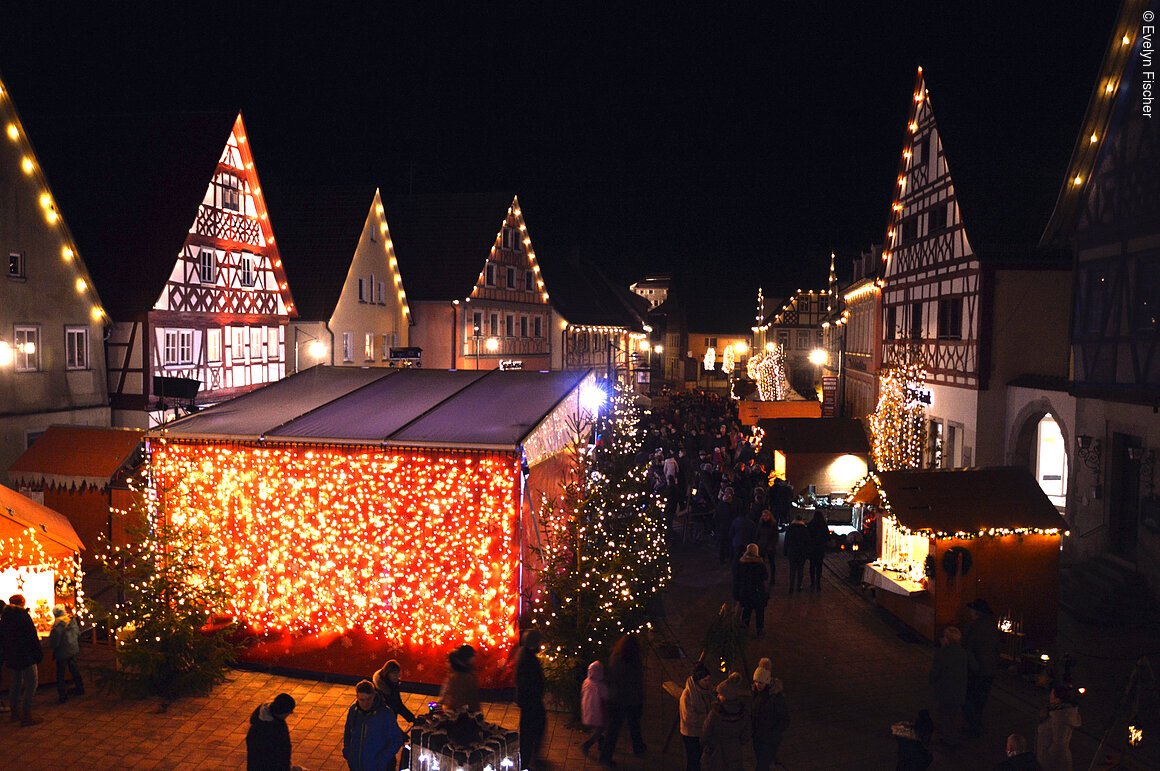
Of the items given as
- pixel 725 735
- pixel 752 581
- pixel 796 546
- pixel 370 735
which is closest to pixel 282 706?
pixel 370 735

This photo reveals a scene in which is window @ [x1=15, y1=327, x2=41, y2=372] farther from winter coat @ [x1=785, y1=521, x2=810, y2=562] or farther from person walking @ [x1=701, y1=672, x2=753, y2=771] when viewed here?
person walking @ [x1=701, y1=672, x2=753, y2=771]

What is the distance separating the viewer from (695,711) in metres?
8.67

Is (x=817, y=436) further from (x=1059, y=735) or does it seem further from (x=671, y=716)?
(x=1059, y=735)

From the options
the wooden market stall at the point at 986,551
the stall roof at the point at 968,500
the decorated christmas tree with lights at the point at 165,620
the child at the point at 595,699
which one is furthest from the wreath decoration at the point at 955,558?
the decorated christmas tree with lights at the point at 165,620

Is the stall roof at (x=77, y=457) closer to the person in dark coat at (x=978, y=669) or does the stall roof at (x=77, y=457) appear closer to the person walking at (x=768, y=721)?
the person walking at (x=768, y=721)

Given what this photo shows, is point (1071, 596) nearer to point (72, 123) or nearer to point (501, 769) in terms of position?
point (501, 769)

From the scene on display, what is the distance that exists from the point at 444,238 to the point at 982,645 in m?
31.0

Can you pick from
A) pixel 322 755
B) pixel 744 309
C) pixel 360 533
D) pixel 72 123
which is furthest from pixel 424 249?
pixel 744 309

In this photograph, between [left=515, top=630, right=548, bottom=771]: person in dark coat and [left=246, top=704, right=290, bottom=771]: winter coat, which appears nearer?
[left=246, top=704, right=290, bottom=771]: winter coat

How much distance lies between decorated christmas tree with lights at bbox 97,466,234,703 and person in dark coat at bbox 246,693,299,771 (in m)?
4.15

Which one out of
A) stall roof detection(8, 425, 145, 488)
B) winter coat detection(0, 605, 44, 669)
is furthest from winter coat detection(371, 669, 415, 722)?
stall roof detection(8, 425, 145, 488)

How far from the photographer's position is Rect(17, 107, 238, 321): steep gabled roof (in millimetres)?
22844

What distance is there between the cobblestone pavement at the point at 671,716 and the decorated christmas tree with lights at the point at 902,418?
32.4 ft

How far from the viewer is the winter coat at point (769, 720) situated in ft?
28.5
